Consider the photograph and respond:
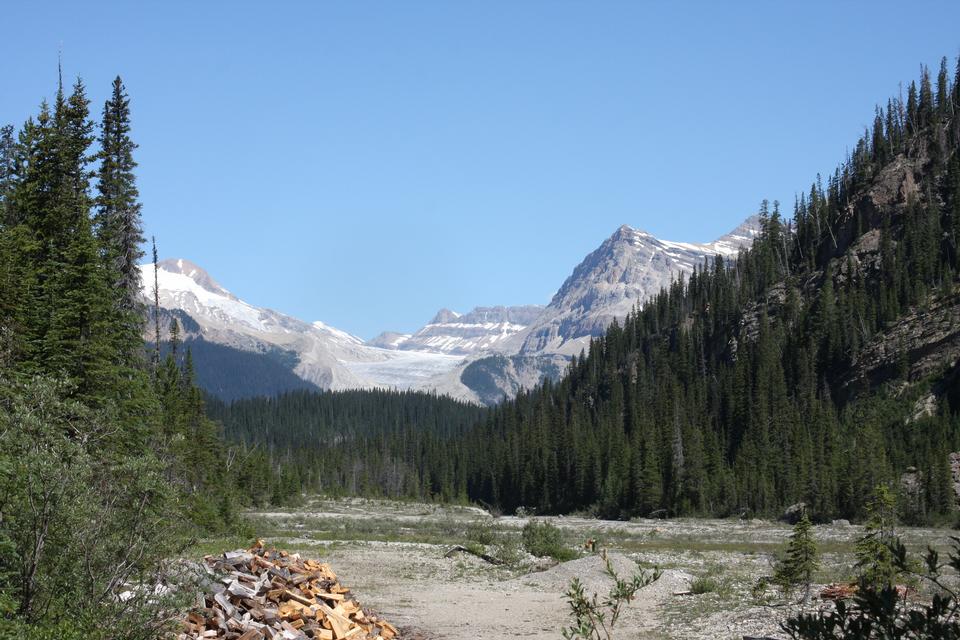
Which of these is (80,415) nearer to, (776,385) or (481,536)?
(481,536)

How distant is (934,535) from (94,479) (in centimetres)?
5582

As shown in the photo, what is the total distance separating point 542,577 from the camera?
35875 millimetres

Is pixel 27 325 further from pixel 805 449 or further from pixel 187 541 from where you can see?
pixel 805 449

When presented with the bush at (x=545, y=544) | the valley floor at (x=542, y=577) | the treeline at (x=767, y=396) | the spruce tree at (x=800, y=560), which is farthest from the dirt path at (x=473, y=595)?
the treeline at (x=767, y=396)

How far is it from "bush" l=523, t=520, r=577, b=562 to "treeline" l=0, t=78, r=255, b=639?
54.4 feet

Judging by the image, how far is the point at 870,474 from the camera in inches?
2874

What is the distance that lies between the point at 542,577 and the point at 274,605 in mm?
16237

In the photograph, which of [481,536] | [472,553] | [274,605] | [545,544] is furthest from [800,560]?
[481,536]

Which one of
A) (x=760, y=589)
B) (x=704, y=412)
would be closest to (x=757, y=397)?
(x=704, y=412)

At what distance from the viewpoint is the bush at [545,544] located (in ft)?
140

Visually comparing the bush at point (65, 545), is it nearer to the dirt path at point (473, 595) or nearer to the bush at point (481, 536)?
the dirt path at point (473, 595)

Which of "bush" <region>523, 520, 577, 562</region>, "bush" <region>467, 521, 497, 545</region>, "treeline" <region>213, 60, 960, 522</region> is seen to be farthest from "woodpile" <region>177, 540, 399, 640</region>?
"treeline" <region>213, 60, 960, 522</region>

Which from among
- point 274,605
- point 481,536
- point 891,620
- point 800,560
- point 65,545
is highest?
point 891,620

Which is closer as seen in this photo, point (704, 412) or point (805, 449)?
point (805, 449)
